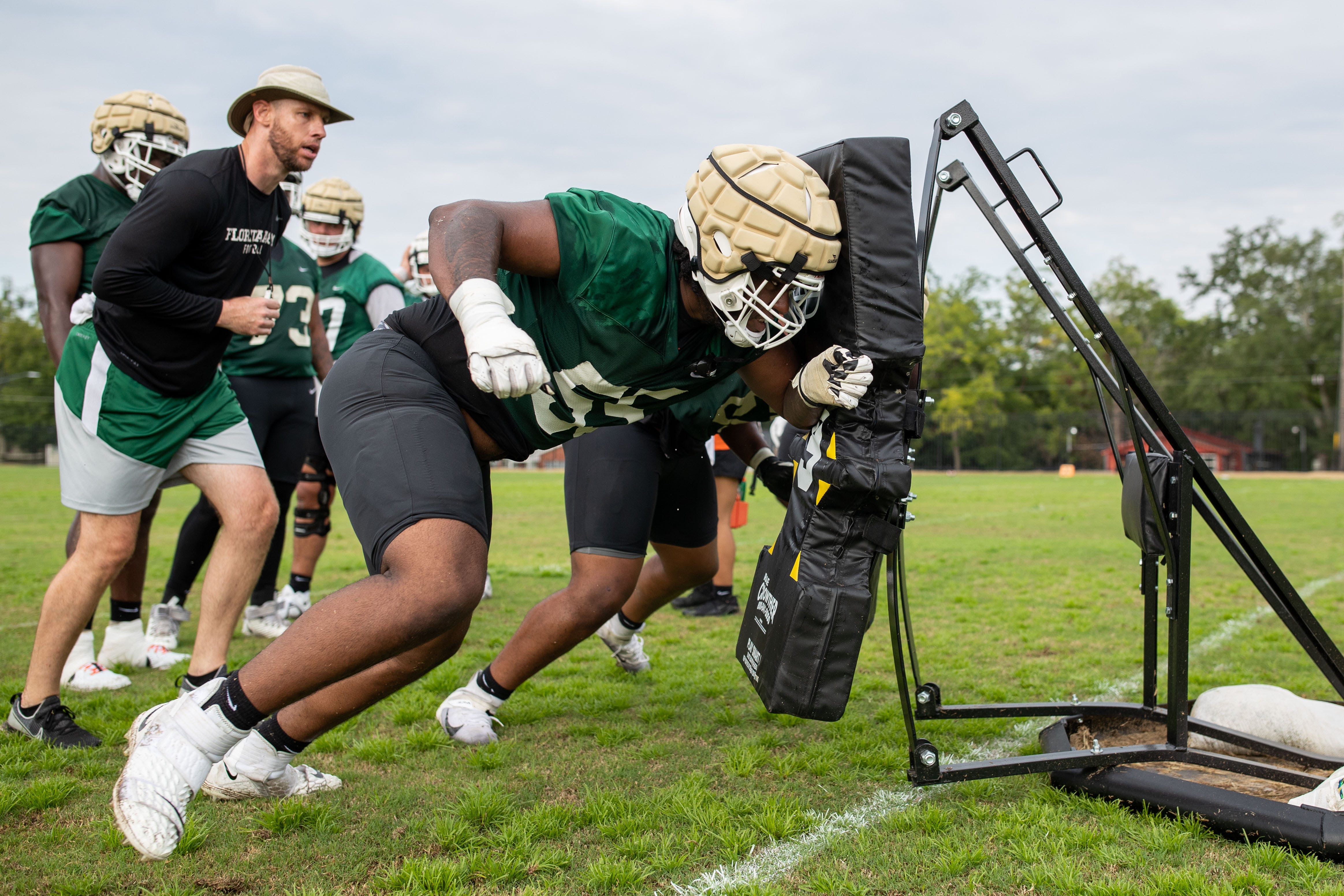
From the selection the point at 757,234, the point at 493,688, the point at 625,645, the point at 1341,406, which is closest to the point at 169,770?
the point at 493,688

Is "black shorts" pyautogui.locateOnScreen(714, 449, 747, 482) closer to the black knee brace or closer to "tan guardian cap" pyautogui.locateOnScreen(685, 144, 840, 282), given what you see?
the black knee brace

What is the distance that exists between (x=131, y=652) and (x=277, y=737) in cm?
268

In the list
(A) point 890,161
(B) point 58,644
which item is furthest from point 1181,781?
(B) point 58,644

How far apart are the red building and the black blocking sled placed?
5060cm

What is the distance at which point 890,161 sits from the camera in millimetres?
2689

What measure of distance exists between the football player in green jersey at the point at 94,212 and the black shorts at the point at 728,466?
12.3 ft

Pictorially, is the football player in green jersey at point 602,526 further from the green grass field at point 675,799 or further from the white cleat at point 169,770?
the white cleat at point 169,770

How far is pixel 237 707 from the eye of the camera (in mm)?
2359

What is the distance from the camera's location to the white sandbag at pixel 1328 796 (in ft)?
8.90

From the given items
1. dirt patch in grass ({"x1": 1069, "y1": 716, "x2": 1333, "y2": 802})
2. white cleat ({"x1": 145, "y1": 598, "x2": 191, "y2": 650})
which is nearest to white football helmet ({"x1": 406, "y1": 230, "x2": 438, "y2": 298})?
white cleat ({"x1": 145, "y1": 598, "x2": 191, "y2": 650})

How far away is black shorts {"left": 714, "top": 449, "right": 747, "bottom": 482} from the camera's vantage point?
7012 mm

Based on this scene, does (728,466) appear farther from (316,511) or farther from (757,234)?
(757,234)

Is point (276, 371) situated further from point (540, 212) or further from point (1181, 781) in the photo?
point (1181, 781)

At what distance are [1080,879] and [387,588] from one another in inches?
74.5
